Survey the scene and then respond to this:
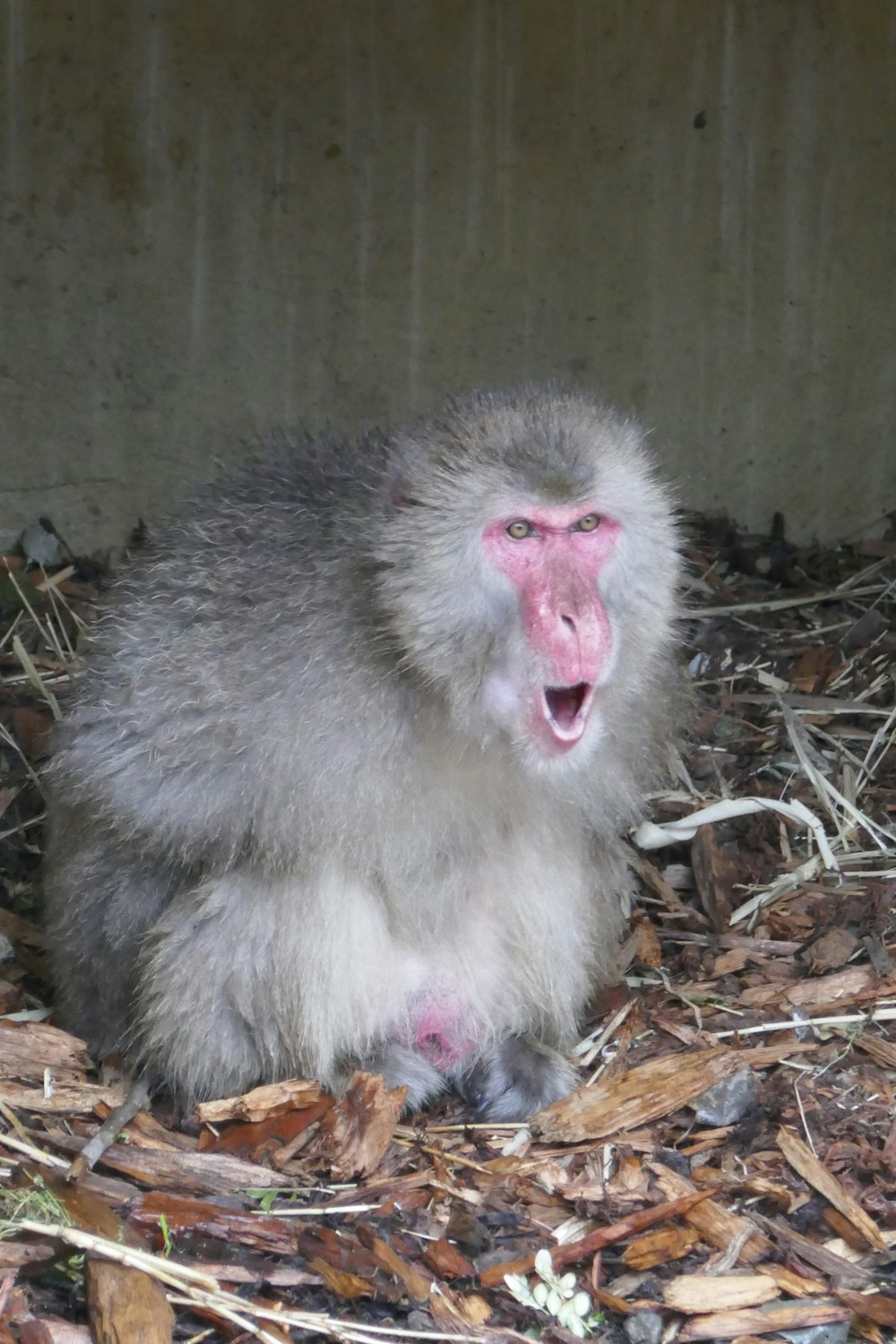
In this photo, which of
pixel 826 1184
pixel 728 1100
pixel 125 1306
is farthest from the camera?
pixel 728 1100

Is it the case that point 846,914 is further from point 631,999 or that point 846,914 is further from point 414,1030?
point 414,1030

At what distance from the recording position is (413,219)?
20.0 feet

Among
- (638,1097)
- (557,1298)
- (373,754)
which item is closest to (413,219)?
(373,754)

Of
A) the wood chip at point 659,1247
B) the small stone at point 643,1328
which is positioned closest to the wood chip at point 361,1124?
the wood chip at point 659,1247

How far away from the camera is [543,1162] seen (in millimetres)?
3766

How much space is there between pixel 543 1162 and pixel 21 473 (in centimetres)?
369

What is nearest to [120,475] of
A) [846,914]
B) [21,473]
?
[21,473]

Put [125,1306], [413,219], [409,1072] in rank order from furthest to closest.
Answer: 1. [413,219]
2. [409,1072]
3. [125,1306]

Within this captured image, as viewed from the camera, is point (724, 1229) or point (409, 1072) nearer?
point (724, 1229)

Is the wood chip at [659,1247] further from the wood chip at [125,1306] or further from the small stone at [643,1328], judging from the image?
the wood chip at [125,1306]

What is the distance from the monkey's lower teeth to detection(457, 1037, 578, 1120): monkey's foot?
111cm

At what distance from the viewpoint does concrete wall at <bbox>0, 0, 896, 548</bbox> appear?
5855mm

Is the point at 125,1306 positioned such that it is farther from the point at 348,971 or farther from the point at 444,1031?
the point at 444,1031

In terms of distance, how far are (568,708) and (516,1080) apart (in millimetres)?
1160
